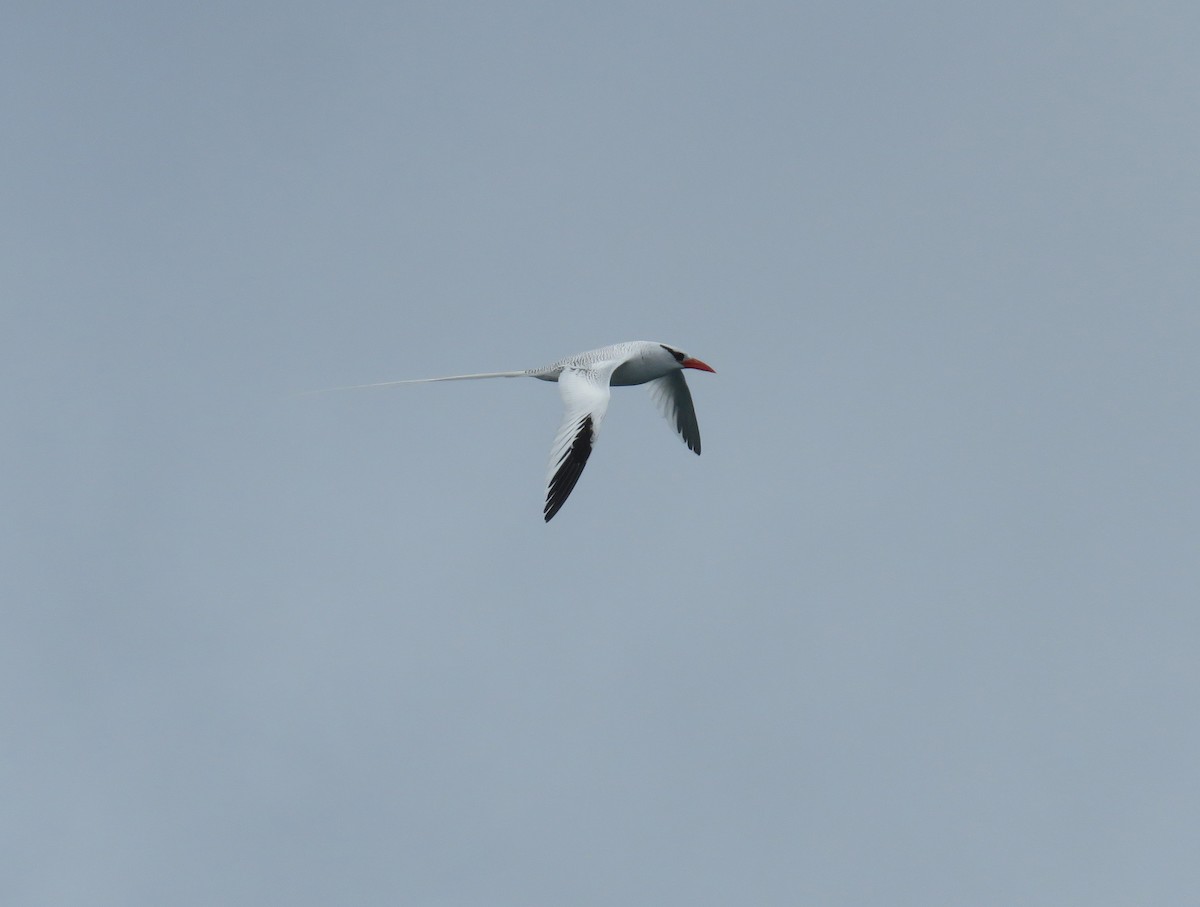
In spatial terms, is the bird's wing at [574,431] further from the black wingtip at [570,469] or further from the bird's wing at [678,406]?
the bird's wing at [678,406]

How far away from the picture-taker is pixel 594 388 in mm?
26500

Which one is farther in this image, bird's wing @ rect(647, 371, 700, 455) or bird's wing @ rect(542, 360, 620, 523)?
bird's wing @ rect(647, 371, 700, 455)

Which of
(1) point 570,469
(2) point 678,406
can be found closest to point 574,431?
(1) point 570,469

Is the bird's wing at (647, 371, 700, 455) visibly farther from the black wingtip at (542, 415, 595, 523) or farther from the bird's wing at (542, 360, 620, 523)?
the black wingtip at (542, 415, 595, 523)

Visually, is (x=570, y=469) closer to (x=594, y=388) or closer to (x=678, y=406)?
(x=594, y=388)

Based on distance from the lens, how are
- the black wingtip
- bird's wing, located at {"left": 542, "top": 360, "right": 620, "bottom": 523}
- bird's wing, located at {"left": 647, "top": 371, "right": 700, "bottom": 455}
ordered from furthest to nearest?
bird's wing, located at {"left": 647, "top": 371, "right": 700, "bottom": 455}, bird's wing, located at {"left": 542, "top": 360, "right": 620, "bottom": 523}, the black wingtip

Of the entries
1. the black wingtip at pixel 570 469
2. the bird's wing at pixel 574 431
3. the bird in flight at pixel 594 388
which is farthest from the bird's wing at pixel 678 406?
the black wingtip at pixel 570 469

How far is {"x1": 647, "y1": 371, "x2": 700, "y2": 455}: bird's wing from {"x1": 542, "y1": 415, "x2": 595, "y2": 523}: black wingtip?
11144 millimetres

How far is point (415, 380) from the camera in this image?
28.2 metres

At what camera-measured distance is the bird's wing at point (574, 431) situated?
2328 cm

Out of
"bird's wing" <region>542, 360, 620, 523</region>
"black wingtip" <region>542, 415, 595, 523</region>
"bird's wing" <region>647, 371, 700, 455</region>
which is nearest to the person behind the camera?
"black wingtip" <region>542, 415, 595, 523</region>

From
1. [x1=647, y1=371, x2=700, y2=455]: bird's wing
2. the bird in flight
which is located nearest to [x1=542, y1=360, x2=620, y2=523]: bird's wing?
the bird in flight

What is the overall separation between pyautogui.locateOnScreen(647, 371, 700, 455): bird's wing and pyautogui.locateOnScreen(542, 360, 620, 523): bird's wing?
8.34m

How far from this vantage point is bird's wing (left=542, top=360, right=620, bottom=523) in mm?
23281
